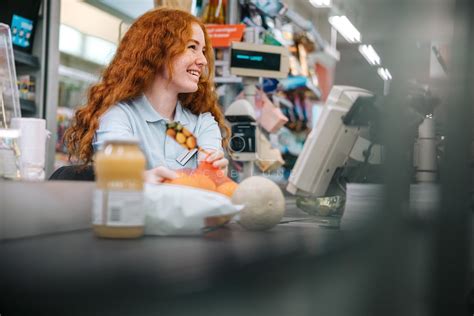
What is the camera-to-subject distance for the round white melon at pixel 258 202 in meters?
0.95

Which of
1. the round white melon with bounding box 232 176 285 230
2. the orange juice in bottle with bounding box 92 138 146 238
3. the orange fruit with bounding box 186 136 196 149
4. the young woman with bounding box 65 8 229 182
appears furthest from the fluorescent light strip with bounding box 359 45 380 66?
the young woman with bounding box 65 8 229 182

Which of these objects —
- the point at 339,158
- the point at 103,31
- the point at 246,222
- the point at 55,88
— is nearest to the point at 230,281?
the point at 246,222

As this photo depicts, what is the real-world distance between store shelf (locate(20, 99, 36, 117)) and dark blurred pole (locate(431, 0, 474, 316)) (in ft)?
13.3

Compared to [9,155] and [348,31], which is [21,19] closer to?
[9,155]

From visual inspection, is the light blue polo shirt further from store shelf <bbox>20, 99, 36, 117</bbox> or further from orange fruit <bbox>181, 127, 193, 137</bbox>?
store shelf <bbox>20, 99, 36, 117</bbox>

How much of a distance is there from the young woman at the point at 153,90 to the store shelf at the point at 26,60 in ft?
7.24

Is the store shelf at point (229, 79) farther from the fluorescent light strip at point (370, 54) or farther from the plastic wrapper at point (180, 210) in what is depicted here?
the fluorescent light strip at point (370, 54)

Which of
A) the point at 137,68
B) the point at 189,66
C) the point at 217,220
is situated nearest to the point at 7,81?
the point at 137,68

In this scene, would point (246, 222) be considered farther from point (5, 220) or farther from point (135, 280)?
point (135, 280)

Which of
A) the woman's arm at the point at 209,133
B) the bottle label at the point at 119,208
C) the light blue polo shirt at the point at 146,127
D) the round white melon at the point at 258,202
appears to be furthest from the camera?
the woman's arm at the point at 209,133

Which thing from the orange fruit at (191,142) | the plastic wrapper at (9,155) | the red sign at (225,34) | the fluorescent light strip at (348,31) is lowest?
the plastic wrapper at (9,155)

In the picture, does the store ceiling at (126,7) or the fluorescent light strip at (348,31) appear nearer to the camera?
the fluorescent light strip at (348,31)

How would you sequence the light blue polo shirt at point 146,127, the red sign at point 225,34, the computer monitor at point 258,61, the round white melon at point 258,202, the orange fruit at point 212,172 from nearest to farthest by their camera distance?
1. the round white melon at point 258,202
2. the orange fruit at point 212,172
3. the light blue polo shirt at point 146,127
4. the computer monitor at point 258,61
5. the red sign at point 225,34

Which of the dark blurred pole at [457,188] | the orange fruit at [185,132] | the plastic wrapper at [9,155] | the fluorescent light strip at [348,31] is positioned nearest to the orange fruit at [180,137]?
the orange fruit at [185,132]
